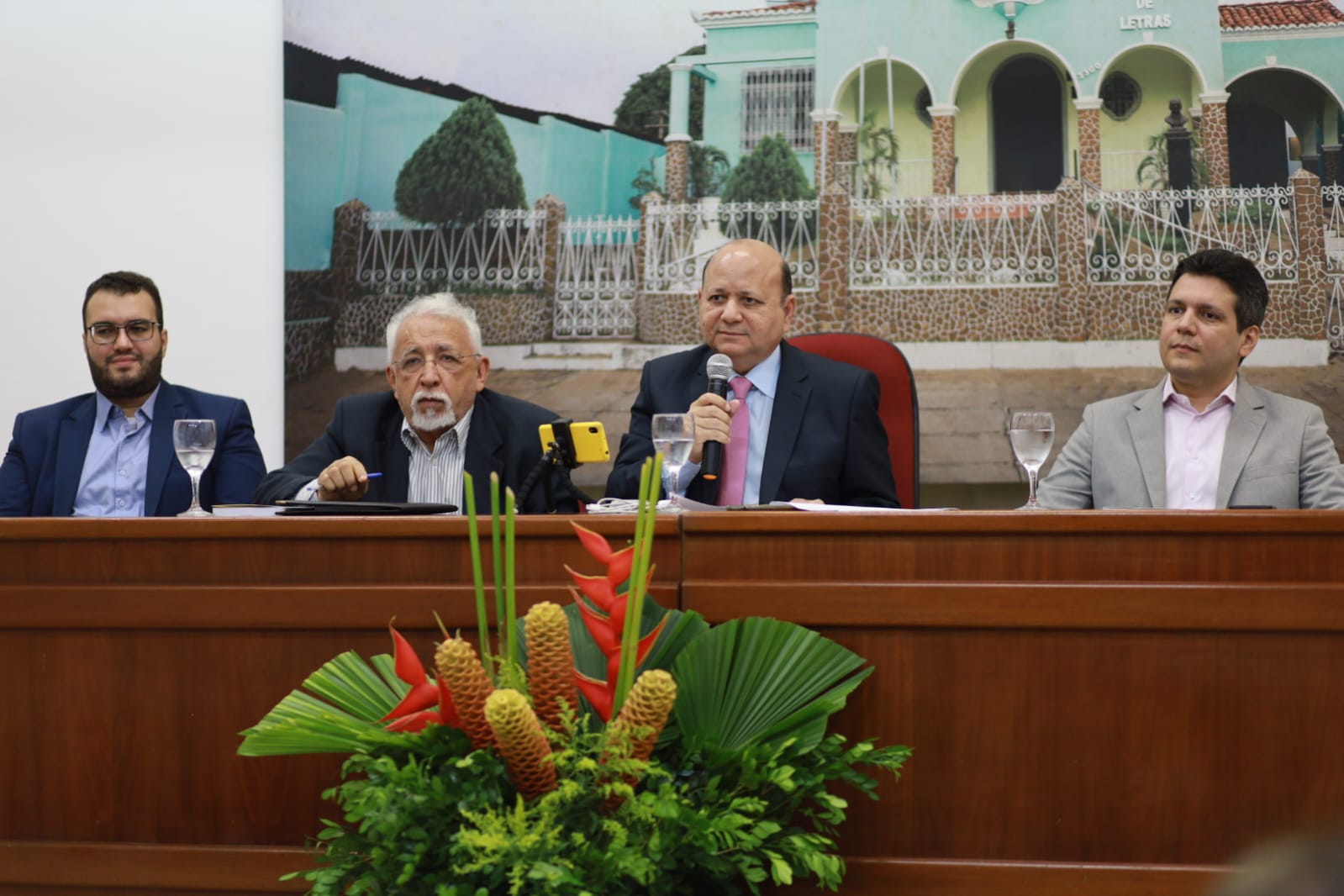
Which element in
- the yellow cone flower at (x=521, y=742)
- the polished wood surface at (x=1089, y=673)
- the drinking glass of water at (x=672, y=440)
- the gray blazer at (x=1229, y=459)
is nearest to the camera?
the yellow cone flower at (x=521, y=742)

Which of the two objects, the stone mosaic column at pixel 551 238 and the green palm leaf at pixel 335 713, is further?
the stone mosaic column at pixel 551 238

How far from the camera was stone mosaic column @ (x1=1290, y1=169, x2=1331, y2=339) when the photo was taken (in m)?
3.15

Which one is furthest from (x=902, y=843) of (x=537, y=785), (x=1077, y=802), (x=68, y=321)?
(x=68, y=321)

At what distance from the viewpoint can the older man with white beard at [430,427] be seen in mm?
2553

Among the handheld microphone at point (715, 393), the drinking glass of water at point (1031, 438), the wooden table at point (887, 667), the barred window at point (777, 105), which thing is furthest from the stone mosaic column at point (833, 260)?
the wooden table at point (887, 667)

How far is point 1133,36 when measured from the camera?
3.22 metres

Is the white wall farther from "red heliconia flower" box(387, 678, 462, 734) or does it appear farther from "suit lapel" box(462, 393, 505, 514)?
"red heliconia flower" box(387, 678, 462, 734)

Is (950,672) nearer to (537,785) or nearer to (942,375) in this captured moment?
(537,785)

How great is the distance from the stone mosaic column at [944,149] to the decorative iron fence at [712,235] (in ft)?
1.04

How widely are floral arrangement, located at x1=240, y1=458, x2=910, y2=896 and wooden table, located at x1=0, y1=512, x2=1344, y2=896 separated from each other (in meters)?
0.15

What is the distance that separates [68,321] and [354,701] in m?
2.76

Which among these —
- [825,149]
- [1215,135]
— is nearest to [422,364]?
[825,149]

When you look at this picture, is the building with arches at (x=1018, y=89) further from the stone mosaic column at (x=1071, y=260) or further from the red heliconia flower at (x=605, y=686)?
the red heliconia flower at (x=605, y=686)

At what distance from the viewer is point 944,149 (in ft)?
10.8
